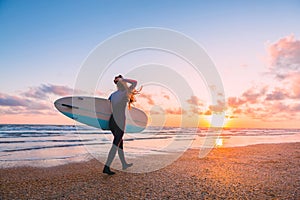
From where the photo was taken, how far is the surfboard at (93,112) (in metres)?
7.98

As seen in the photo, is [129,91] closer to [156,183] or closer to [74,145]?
[156,183]

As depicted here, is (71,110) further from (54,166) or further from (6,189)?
(6,189)

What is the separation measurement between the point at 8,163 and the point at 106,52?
15.7 ft

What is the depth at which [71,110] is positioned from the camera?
923 centimetres

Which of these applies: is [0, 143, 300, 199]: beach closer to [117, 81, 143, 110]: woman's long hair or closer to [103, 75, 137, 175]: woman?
[103, 75, 137, 175]: woman

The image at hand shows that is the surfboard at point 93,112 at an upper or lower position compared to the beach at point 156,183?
upper

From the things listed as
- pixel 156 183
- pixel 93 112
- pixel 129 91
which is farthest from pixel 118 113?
pixel 93 112

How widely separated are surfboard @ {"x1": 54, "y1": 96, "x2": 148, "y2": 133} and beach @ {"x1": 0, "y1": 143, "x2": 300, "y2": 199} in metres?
1.70

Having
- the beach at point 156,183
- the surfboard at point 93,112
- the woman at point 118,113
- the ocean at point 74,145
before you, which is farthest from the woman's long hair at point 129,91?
the ocean at point 74,145

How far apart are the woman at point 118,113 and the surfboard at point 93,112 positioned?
110 cm

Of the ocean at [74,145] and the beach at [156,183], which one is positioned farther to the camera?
the ocean at [74,145]

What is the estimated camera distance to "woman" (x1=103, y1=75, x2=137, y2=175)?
242 inches

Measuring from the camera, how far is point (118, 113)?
6.30 meters

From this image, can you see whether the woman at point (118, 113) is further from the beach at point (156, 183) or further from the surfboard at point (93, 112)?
the surfboard at point (93, 112)
